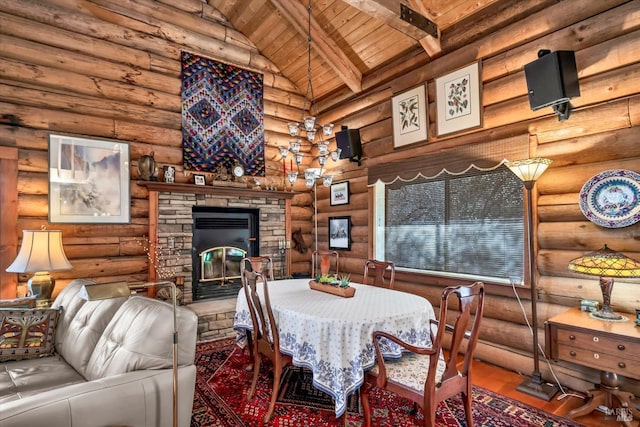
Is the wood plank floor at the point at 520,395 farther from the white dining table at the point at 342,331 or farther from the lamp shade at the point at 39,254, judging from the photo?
the lamp shade at the point at 39,254

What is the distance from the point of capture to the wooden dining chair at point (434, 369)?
1864 millimetres

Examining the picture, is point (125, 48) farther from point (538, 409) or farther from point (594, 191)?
point (538, 409)

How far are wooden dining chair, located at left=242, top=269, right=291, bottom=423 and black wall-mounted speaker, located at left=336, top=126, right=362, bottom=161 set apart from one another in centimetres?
270

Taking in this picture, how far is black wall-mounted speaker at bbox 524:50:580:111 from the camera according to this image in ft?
8.75

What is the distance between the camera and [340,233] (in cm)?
527

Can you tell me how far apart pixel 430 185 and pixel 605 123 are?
1651mm

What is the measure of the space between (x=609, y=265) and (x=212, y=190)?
13.9 feet

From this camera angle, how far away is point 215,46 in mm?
4945

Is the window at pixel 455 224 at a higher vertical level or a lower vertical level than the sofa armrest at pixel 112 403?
higher

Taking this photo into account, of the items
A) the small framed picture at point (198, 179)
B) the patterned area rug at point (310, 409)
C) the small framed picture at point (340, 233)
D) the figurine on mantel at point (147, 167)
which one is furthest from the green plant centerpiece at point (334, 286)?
the figurine on mantel at point (147, 167)

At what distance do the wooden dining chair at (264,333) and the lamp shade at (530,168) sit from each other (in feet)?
7.47

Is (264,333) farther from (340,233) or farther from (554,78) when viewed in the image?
(554,78)

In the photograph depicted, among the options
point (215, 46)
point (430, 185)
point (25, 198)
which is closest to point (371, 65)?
point (430, 185)

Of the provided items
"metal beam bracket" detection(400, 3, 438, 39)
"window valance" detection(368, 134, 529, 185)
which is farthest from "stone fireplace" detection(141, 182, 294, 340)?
"metal beam bracket" detection(400, 3, 438, 39)
